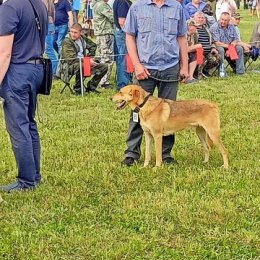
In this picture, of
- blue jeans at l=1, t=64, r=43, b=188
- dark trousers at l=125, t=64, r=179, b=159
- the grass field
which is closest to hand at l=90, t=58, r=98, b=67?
the grass field

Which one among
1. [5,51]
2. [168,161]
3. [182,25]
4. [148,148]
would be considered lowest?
[168,161]

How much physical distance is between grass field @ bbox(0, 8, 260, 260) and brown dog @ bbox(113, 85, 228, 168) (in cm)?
32

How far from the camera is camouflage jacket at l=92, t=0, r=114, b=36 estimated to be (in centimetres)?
1204

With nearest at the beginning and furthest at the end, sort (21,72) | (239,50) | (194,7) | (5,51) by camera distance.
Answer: (5,51) → (21,72) → (239,50) → (194,7)

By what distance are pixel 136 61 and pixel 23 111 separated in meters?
1.42

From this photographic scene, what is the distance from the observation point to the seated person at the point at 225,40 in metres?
13.8

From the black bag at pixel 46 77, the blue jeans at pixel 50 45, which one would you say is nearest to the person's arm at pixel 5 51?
the black bag at pixel 46 77

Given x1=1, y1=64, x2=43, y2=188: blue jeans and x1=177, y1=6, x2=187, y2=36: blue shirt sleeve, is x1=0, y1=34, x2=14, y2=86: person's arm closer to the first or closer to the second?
x1=1, y1=64, x2=43, y2=188: blue jeans

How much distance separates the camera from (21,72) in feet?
17.9

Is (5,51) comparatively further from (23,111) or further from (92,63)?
(92,63)

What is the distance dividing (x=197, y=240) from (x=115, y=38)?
322 inches

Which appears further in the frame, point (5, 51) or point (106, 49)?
point (106, 49)

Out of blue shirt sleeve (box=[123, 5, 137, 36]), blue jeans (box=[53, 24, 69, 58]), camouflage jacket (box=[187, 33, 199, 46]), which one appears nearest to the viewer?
blue shirt sleeve (box=[123, 5, 137, 36])

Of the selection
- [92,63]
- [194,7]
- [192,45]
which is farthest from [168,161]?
[194,7]
